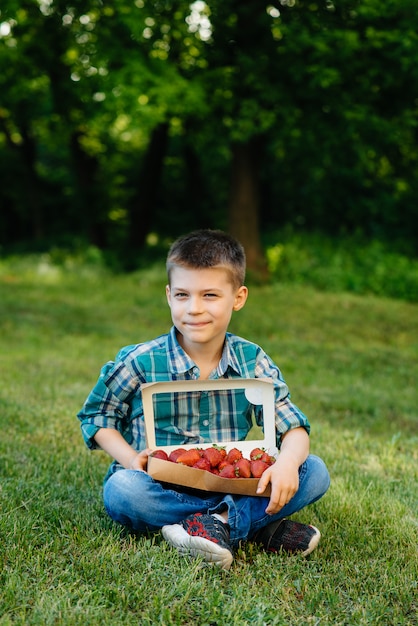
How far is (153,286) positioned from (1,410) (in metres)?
8.84

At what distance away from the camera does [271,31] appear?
1320cm

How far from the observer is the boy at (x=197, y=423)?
295 cm

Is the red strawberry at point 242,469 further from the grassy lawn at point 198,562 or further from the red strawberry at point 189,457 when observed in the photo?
the grassy lawn at point 198,562

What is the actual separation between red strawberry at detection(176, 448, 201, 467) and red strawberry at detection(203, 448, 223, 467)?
0.11ft

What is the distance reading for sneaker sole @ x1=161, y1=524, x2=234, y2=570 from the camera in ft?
9.04

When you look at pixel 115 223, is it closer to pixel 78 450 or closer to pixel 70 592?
pixel 78 450

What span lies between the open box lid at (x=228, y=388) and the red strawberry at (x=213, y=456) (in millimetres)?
84

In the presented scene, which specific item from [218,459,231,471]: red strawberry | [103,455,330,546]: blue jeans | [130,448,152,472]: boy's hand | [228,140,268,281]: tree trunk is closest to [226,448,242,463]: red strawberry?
[218,459,231,471]: red strawberry

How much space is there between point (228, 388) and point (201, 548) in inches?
23.5

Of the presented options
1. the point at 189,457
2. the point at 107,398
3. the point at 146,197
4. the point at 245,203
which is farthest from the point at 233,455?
the point at 146,197

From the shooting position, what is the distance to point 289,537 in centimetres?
302

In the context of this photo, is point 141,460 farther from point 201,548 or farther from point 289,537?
point 289,537

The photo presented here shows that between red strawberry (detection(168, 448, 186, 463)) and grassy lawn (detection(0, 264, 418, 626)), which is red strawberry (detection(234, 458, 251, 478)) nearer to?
red strawberry (detection(168, 448, 186, 463))

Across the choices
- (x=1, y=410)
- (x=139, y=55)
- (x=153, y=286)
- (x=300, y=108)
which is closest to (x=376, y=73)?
(x=300, y=108)
